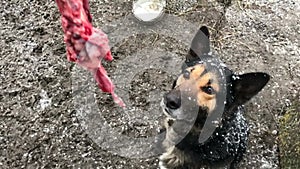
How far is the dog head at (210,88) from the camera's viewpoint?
2.43m

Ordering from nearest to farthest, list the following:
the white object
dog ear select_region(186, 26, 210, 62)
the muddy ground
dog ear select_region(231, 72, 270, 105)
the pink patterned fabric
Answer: the pink patterned fabric
dog ear select_region(231, 72, 270, 105)
dog ear select_region(186, 26, 210, 62)
the muddy ground
the white object

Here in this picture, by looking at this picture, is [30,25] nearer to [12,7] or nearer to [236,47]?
[12,7]

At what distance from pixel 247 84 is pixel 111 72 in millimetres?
1248

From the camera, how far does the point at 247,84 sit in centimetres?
242

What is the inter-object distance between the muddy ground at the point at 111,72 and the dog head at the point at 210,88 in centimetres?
61

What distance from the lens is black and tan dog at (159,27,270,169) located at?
2.44m

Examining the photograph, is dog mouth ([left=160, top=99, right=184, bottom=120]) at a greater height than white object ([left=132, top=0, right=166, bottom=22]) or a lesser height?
greater

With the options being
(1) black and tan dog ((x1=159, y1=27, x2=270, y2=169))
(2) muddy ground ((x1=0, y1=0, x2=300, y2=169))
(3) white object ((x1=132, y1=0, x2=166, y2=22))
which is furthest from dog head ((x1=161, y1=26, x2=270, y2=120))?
(3) white object ((x1=132, y1=0, x2=166, y2=22))

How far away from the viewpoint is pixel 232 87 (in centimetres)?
247

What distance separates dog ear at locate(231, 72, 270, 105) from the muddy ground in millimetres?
655

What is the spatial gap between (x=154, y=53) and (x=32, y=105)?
37.2 inches

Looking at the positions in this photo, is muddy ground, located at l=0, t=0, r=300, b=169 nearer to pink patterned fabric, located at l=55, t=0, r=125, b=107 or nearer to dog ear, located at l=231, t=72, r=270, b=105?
dog ear, located at l=231, t=72, r=270, b=105

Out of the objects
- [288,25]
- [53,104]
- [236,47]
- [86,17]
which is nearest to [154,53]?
[236,47]

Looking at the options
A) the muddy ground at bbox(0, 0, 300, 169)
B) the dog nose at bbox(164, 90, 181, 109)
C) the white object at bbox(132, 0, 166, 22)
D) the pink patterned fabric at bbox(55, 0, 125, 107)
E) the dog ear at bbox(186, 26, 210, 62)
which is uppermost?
the pink patterned fabric at bbox(55, 0, 125, 107)
